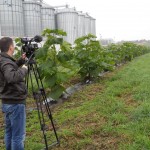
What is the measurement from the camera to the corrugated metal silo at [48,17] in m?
21.5

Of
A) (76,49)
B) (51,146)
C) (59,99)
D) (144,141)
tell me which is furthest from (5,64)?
(76,49)

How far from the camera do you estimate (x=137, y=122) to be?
4684 millimetres

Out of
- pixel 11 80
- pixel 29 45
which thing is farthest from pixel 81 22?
pixel 11 80

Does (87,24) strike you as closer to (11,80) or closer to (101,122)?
(101,122)

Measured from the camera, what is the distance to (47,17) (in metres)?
22.0

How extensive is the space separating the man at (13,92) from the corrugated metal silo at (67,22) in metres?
20.6

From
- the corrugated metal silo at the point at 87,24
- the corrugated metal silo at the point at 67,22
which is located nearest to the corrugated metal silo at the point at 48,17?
the corrugated metal silo at the point at 67,22

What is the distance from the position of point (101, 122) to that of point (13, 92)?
7.33 ft

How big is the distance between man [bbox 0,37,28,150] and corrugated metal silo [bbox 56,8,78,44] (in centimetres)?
2060

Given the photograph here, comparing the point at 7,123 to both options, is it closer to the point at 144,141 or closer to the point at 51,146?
the point at 51,146

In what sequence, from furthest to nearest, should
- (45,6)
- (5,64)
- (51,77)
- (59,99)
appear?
1. (45,6)
2. (59,99)
3. (51,77)
4. (5,64)

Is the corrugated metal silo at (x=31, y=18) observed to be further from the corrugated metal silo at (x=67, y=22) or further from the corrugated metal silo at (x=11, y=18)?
the corrugated metal silo at (x=67, y=22)

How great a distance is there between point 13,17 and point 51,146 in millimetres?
14598

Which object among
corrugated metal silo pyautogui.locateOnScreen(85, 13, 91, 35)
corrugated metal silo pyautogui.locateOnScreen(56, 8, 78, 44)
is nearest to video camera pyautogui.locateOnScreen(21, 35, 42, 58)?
corrugated metal silo pyautogui.locateOnScreen(56, 8, 78, 44)
